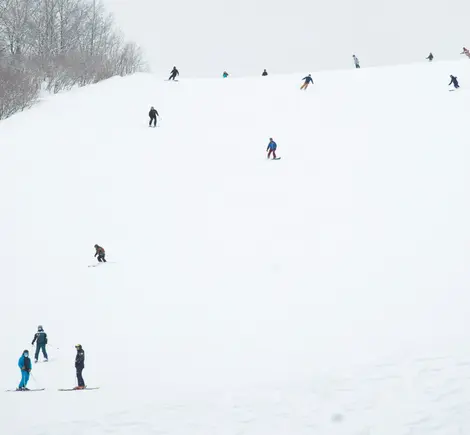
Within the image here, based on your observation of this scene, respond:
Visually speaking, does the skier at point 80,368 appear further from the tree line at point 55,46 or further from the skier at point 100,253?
the tree line at point 55,46

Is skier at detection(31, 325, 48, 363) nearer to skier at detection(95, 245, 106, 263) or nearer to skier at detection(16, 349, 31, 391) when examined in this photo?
skier at detection(16, 349, 31, 391)

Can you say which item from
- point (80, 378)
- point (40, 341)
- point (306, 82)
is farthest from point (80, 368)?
point (306, 82)

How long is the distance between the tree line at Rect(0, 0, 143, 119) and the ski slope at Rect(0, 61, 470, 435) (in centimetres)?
1053

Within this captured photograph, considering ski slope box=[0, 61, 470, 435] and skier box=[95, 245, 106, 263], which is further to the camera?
skier box=[95, 245, 106, 263]

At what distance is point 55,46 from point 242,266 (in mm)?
42843

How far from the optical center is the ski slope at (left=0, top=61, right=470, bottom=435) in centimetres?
949

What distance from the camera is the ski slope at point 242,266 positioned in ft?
→ 31.1

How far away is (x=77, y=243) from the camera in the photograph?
17.8 meters

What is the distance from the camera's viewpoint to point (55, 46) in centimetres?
5119

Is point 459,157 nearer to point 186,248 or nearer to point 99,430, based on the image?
point 186,248

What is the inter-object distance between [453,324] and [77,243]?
1168cm

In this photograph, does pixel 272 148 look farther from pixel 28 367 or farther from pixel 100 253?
pixel 28 367


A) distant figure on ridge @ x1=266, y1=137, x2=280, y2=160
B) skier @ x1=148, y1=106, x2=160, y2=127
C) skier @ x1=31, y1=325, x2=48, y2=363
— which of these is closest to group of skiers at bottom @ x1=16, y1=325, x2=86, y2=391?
skier @ x1=31, y1=325, x2=48, y2=363

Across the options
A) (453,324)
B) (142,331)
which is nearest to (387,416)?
(453,324)
